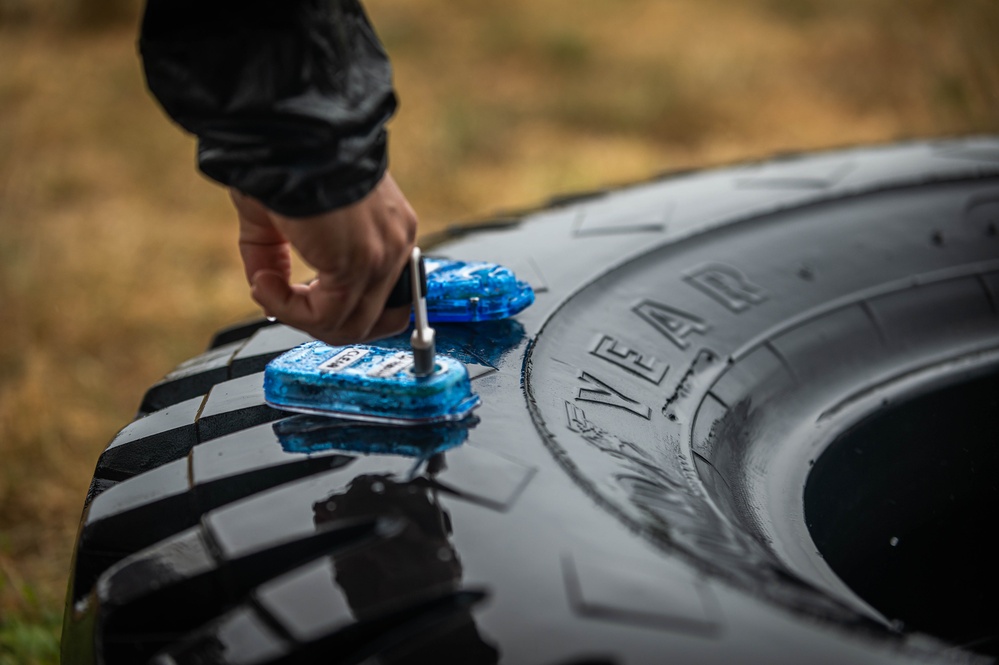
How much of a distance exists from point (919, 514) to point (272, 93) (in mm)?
777

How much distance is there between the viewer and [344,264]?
726 millimetres

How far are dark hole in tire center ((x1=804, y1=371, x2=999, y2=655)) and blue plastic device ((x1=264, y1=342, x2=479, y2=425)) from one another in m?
0.39

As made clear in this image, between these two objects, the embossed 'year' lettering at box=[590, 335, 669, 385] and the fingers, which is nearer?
the fingers

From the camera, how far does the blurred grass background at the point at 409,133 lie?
216 centimetres

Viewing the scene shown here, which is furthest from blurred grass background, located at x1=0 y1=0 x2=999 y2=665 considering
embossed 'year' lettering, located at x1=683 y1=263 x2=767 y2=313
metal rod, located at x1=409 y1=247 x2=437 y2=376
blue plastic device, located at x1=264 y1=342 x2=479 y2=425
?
embossed 'year' lettering, located at x1=683 y1=263 x2=767 y2=313

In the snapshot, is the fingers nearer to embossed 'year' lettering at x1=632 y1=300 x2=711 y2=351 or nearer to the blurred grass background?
embossed 'year' lettering at x1=632 y1=300 x2=711 y2=351

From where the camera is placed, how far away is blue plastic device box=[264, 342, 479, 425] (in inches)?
30.6

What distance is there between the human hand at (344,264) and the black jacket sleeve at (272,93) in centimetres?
2

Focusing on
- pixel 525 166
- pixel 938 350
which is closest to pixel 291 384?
pixel 938 350

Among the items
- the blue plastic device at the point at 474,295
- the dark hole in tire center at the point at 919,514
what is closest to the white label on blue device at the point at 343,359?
the blue plastic device at the point at 474,295

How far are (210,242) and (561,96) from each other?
1974 mm

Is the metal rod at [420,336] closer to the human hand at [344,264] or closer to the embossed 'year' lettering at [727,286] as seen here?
the human hand at [344,264]

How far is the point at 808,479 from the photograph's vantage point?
960 mm

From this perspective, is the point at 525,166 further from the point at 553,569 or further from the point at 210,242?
the point at 553,569
